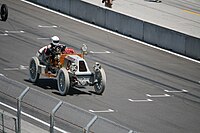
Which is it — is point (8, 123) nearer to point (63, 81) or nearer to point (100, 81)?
point (63, 81)

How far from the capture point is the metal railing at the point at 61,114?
18875mm

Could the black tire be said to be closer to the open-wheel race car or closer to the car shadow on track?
the open-wheel race car

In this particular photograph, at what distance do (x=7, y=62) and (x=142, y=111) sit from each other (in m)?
8.90

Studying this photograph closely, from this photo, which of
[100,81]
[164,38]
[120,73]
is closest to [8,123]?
[100,81]

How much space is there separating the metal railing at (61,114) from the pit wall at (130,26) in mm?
19894

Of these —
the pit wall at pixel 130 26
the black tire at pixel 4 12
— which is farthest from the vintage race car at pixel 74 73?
the black tire at pixel 4 12

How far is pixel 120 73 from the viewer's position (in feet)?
119

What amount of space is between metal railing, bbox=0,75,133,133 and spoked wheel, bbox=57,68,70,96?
6.95m

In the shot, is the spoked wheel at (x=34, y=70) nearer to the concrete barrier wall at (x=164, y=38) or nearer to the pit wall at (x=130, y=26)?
the pit wall at (x=130, y=26)

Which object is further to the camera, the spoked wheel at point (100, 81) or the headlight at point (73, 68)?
the spoked wheel at point (100, 81)

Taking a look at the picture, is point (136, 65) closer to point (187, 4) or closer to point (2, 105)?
point (2, 105)

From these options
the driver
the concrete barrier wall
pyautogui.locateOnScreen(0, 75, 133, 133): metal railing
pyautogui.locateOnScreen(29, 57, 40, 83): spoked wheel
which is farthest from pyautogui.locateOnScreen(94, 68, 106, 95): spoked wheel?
the concrete barrier wall

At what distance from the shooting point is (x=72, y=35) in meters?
44.6

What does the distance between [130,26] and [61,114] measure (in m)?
25.0
